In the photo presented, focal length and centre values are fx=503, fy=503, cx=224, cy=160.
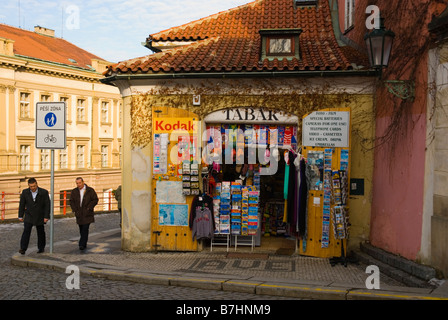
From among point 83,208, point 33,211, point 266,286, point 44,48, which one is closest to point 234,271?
point 266,286

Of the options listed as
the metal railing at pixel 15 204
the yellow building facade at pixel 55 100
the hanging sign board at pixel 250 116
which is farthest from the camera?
the yellow building facade at pixel 55 100

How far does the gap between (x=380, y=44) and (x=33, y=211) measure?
27.6ft

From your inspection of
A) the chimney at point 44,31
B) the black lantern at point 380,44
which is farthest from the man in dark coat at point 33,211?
the chimney at point 44,31

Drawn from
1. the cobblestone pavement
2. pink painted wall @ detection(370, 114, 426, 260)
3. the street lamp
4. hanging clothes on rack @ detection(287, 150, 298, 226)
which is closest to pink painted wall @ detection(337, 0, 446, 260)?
pink painted wall @ detection(370, 114, 426, 260)

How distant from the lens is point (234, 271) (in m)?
9.80

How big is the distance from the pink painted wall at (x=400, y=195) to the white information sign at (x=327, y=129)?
784 mm

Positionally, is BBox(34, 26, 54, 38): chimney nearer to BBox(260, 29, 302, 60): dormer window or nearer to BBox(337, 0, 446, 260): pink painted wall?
BBox(260, 29, 302, 60): dormer window

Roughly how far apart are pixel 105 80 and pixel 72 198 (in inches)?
118

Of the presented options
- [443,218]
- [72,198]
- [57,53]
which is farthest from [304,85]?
[57,53]

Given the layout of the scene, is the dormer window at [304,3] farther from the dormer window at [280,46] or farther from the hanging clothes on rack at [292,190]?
the hanging clothes on rack at [292,190]

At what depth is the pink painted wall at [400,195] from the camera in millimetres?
9227

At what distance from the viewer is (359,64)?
1119cm

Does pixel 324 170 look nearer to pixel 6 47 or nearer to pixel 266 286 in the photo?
pixel 266 286

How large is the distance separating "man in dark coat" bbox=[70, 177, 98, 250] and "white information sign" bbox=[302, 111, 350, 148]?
5368mm
